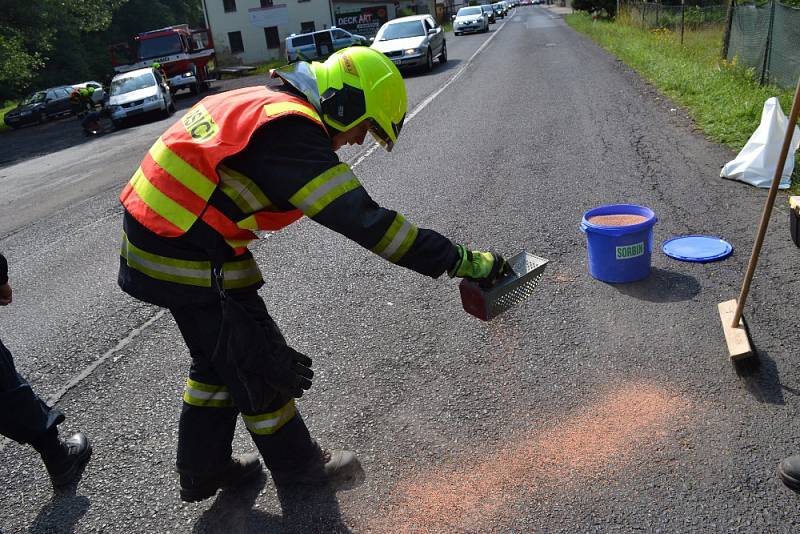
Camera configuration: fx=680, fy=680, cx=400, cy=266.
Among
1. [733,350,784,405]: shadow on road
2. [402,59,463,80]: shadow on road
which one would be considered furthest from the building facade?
[733,350,784,405]: shadow on road

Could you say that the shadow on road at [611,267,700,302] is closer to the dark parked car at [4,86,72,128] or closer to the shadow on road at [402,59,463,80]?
the shadow on road at [402,59,463,80]

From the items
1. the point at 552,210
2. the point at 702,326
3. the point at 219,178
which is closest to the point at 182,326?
the point at 219,178

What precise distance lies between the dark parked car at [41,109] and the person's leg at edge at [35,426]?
2532 cm

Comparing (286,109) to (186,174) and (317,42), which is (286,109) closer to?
(186,174)

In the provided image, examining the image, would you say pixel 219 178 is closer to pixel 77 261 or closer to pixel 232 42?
pixel 77 261

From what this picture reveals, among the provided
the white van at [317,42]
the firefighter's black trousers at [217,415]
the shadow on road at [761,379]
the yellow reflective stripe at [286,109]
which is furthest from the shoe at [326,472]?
the white van at [317,42]

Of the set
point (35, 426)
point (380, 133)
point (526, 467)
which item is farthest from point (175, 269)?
point (526, 467)

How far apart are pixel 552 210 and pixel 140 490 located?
14.0 ft

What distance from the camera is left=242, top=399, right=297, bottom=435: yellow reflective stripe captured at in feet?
9.09

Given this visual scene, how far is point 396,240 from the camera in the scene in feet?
7.78

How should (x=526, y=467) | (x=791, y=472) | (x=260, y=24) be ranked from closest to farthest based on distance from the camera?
1. (x=791, y=472)
2. (x=526, y=467)
3. (x=260, y=24)

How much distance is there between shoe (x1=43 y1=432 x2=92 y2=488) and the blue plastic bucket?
317 centimetres

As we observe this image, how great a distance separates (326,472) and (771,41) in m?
10.9

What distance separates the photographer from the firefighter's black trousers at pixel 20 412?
9.62 ft
